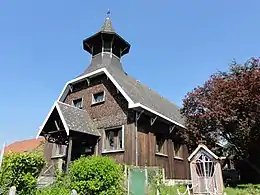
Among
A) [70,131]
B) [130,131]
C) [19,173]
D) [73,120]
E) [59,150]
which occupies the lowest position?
[19,173]

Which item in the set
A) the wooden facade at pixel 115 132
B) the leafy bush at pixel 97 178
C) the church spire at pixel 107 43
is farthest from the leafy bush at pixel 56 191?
the church spire at pixel 107 43

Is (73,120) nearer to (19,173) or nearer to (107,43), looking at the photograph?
(19,173)

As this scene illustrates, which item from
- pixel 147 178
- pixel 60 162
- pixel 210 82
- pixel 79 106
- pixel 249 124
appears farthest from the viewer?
pixel 79 106

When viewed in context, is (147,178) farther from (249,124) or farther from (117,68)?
(117,68)

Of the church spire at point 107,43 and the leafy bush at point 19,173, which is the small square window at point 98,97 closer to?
the church spire at point 107,43

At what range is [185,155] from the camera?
1794 cm

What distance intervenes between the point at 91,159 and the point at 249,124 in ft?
26.0

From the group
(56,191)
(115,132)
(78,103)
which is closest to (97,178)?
(56,191)

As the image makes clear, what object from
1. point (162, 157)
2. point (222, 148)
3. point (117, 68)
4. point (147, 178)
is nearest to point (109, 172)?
point (147, 178)

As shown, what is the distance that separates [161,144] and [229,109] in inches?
183

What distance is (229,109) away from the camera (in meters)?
13.1

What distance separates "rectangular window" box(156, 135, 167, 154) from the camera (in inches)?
608

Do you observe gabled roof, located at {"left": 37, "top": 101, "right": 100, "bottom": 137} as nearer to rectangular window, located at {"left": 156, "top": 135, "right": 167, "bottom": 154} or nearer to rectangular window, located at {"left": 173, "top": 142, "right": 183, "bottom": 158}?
rectangular window, located at {"left": 156, "top": 135, "right": 167, "bottom": 154}

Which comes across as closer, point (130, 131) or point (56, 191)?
point (56, 191)
